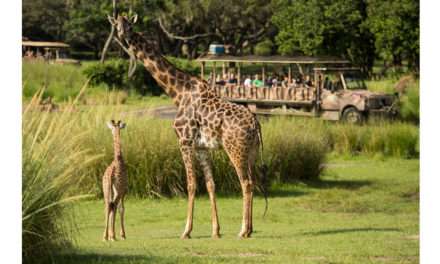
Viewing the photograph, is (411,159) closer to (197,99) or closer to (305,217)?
(305,217)

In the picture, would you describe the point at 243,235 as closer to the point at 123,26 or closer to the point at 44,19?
the point at 123,26

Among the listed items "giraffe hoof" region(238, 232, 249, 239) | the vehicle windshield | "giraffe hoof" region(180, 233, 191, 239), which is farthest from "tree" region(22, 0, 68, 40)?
"giraffe hoof" region(238, 232, 249, 239)

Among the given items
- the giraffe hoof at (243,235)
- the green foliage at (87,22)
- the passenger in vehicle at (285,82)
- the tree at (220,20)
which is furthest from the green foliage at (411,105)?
the green foliage at (87,22)

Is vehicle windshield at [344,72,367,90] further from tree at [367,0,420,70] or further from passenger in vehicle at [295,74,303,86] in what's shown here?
tree at [367,0,420,70]

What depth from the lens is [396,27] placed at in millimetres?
31578

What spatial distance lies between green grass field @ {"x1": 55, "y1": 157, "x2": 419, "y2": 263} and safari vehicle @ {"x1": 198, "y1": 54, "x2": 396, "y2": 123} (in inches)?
210

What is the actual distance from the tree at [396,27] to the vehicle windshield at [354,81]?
22.0ft

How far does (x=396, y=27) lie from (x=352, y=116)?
368 inches

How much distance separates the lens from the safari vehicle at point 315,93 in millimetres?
23094

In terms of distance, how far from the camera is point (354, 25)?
32.9 metres

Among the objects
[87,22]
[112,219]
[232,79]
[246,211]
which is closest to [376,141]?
[232,79]

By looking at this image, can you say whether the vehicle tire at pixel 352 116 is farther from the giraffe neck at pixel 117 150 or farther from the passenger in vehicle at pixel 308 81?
the giraffe neck at pixel 117 150

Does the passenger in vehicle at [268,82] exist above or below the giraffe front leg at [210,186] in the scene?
above

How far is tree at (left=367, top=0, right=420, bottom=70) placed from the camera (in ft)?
102
